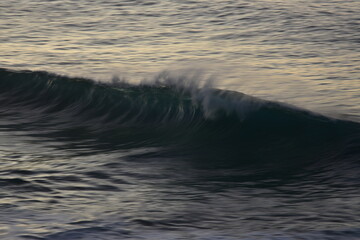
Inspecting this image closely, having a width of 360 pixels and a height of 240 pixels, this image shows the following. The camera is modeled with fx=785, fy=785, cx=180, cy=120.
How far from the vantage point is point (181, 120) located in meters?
9.05

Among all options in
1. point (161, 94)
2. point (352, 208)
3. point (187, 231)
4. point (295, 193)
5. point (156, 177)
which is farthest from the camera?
point (161, 94)

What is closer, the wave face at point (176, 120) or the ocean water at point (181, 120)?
the ocean water at point (181, 120)

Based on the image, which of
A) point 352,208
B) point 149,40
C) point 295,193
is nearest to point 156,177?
point 295,193

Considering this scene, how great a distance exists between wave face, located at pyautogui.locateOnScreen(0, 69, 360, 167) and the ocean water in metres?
0.02

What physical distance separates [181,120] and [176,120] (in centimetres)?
7

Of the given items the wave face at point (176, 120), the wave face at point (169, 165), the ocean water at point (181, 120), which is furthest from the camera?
the wave face at point (176, 120)

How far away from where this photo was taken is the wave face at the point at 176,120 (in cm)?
759

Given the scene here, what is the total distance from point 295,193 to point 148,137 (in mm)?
2817

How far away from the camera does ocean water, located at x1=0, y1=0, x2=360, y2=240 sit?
520cm

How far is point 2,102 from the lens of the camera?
35.2 ft

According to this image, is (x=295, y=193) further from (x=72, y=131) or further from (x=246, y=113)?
(x=72, y=131)

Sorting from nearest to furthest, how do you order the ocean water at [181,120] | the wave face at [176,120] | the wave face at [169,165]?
the wave face at [169,165], the ocean water at [181,120], the wave face at [176,120]

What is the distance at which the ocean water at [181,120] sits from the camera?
520 centimetres

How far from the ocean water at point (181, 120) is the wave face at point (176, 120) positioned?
2cm
